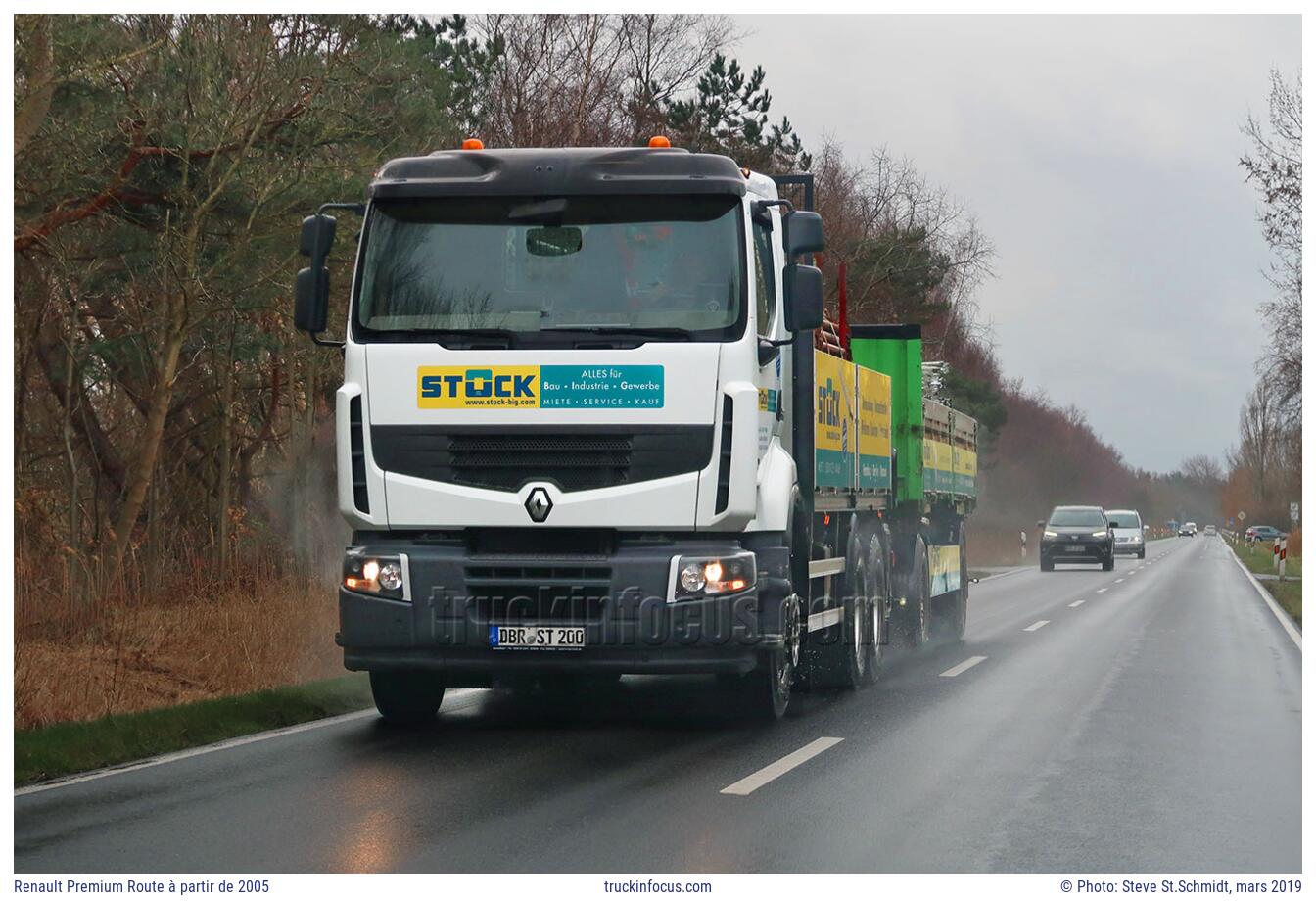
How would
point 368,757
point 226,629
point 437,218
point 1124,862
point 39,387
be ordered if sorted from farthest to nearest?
1. point 39,387
2. point 226,629
3. point 437,218
4. point 368,757
5. point 1124,862

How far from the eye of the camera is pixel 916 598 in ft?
55.5

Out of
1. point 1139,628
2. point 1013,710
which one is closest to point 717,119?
point 1139,628

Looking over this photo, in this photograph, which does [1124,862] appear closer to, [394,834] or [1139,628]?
[394,834]

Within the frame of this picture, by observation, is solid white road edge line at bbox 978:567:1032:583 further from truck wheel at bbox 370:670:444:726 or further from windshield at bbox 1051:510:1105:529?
truck wheel at bbox 370:670:444:726

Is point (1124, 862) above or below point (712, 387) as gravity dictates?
below

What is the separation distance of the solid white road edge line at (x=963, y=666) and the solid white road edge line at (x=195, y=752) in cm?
559

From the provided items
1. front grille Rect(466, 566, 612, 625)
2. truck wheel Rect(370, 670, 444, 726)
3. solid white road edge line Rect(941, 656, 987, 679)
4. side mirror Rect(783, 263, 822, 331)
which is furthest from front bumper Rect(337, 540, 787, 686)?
solid white road edge line Rect(941, 656, 987, 679)

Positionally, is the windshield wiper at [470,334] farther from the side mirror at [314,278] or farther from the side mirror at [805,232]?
the side mirror at [805,232]

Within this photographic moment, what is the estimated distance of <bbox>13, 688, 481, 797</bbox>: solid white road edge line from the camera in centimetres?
860

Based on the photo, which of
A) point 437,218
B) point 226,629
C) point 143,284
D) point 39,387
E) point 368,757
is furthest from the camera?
point 39,387

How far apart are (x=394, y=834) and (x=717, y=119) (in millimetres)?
34467

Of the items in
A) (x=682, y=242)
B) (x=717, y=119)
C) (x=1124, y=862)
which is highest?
(x=717, y=119)

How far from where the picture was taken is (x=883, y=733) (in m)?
10.9

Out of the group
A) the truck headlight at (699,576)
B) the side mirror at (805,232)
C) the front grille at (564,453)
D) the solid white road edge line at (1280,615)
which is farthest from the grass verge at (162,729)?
the solid white road edge line at (1280,615)
